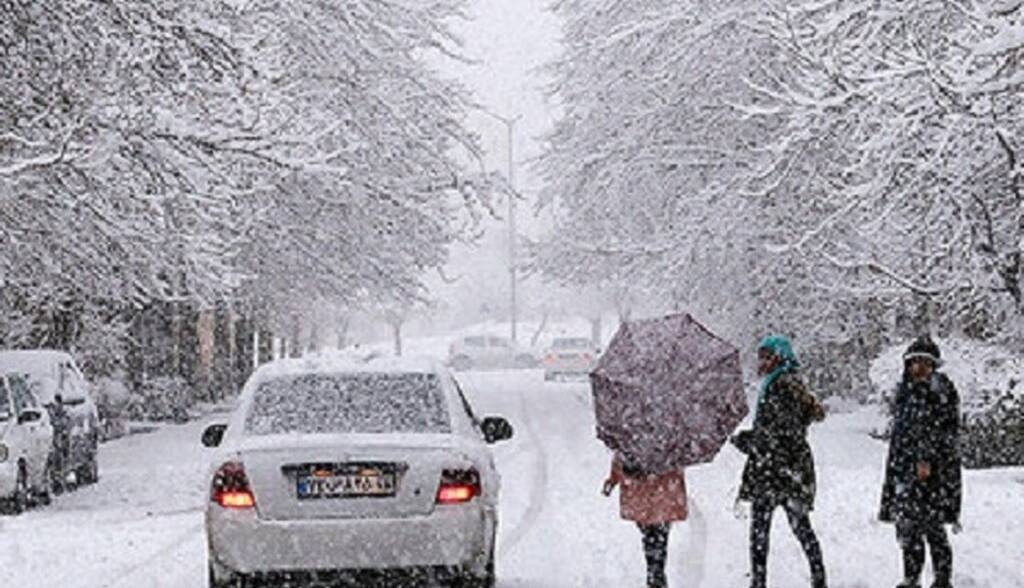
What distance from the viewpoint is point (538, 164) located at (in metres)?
34.9

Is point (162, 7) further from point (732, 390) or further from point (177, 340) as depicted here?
point (177, 340)

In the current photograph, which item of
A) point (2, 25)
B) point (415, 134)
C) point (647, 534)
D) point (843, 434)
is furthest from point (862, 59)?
point (415, 134)

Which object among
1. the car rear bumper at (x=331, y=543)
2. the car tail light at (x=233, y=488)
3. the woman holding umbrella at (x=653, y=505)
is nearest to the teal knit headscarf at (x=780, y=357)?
the woman holding umbrella at (x=653, y=505)

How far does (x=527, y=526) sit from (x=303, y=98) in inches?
553

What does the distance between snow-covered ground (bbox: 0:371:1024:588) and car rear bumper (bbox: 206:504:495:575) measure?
589 millimetres

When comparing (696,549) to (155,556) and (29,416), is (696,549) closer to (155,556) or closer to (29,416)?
(155,556)

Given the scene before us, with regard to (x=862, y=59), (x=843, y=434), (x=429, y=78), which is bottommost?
(x=843, y=434)

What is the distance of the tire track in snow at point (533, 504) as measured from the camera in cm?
1404

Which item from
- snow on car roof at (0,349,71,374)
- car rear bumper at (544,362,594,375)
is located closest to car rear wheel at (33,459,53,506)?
snow on car roof at (0,349,71,374)

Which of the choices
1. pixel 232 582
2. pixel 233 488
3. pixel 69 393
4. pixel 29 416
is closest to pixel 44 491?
pixel 29 416

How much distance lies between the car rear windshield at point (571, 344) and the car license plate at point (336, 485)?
4812 cm

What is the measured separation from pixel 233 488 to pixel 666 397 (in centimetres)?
269

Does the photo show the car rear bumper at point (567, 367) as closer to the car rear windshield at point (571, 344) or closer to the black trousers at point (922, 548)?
the car rear windshield at point (571, 344)

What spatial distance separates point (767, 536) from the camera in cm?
1038
